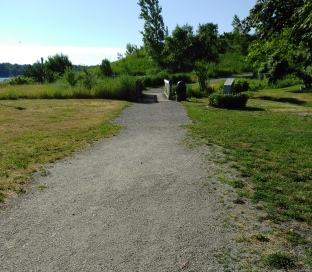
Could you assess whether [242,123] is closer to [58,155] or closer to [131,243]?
[58,155]

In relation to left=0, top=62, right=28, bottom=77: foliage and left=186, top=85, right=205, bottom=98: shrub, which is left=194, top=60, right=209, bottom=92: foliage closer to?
left=186, top=85, right=205, bottom=98: shrub

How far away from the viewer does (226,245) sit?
340cm

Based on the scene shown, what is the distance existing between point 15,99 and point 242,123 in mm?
16222

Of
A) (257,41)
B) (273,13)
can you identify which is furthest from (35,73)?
(273,13)

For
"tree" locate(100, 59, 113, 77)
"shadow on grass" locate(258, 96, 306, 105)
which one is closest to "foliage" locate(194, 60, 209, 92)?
"shadow on grass" locate(258, 96, 306, 105)

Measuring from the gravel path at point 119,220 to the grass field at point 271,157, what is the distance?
0.78 m

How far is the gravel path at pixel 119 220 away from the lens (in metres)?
3.14

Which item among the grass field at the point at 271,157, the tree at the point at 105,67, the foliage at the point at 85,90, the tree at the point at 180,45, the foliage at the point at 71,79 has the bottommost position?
the grass field at the point at 271,157

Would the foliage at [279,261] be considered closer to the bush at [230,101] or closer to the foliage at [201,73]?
the bush at [230,101]

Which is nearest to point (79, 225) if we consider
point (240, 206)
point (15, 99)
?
point (240, 206)

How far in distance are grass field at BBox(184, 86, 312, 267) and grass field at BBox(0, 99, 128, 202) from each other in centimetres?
352

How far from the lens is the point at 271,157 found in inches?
264

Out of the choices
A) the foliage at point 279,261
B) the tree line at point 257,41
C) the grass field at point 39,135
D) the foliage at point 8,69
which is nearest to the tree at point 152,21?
the tree line at point 257,41

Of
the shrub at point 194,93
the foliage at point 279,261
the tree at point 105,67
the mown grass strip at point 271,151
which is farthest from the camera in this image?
the tree at point 105,67
